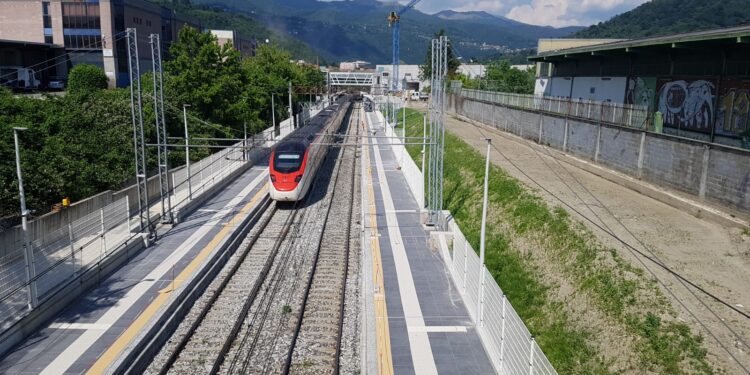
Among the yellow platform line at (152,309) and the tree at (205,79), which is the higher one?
the tree at (205,79)

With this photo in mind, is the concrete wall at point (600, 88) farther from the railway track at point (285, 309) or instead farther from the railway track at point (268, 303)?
the railway track at point (285, 309)

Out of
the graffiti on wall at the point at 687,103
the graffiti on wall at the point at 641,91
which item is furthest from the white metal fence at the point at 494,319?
the graffiti on wall at the point at 641,91

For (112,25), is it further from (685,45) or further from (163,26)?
(685,45)

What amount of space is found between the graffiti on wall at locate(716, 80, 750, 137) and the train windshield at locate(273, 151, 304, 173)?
17.6 m

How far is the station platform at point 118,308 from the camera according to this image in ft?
39.5

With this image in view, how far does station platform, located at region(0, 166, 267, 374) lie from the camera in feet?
39.5

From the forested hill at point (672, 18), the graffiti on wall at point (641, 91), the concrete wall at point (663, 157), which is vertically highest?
the forested hill at point (672, 18)

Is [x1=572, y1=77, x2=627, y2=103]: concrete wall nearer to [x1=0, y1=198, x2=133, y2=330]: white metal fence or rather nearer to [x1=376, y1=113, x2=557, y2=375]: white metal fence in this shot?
[x1=376, y1=113, x2=557, y2=375]: white metal fence

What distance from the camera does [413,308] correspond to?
581 inches

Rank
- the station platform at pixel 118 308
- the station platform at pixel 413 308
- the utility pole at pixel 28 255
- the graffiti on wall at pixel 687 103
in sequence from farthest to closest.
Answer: the graffiti on wall at pixel 687 103 → the utility pole at pixel 28 255 → the station platform at pixel 413 308 → the station platform at pixel 118 308

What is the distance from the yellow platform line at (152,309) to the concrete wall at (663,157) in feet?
49.8

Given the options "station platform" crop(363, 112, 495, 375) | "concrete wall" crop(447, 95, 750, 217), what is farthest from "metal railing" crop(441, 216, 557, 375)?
"concrete wall" crop(447, 95, 750, 217)

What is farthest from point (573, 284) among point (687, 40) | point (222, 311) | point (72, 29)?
point (72, 29)

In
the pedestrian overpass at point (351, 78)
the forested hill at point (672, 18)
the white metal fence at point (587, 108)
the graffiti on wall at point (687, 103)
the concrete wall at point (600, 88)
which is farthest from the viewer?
the pedestrian overpass at point (351, 78)
